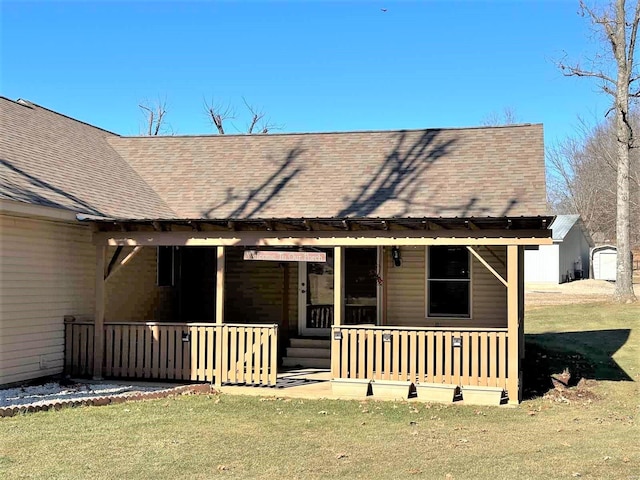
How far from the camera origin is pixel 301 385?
10734 mm

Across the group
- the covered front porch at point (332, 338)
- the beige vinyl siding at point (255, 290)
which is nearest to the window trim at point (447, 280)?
the covered front porch at point (332, 338)

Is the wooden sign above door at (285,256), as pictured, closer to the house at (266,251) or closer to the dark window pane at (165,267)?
the house at (266,251)

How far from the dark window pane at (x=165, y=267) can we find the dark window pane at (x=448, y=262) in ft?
17.9

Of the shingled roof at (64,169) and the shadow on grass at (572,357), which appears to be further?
the shadow on grass at (572,357)

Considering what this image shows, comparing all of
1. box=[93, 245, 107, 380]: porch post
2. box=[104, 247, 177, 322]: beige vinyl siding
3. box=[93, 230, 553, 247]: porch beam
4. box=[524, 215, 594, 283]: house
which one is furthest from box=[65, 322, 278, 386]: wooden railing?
box=[524, 215, 594, 283]: house

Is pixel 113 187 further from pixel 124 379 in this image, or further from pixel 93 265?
pixel 124 379

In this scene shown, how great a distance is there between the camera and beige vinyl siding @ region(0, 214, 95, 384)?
32.1ft

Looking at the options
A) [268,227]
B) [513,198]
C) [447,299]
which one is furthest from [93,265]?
[513,198]

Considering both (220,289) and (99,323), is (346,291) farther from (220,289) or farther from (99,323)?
(99,323)

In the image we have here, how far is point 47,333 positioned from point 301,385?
4170 mm

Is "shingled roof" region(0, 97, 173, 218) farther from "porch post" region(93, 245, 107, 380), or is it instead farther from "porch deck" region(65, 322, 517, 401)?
"porch deck" region(65, 322, 517, 401)

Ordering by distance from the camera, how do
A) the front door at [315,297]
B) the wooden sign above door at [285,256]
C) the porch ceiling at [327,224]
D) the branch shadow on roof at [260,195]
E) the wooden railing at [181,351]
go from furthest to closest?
1. the front door at [315,297]
2. the branch shadow on roof at [260,195]
3. the wooden sign above door at [285,256]
4. the wooden railing at [181,351]
5. the porch ceiling at [327,224]

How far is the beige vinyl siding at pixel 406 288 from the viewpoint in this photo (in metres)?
12.8

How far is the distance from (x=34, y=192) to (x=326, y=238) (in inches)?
180
